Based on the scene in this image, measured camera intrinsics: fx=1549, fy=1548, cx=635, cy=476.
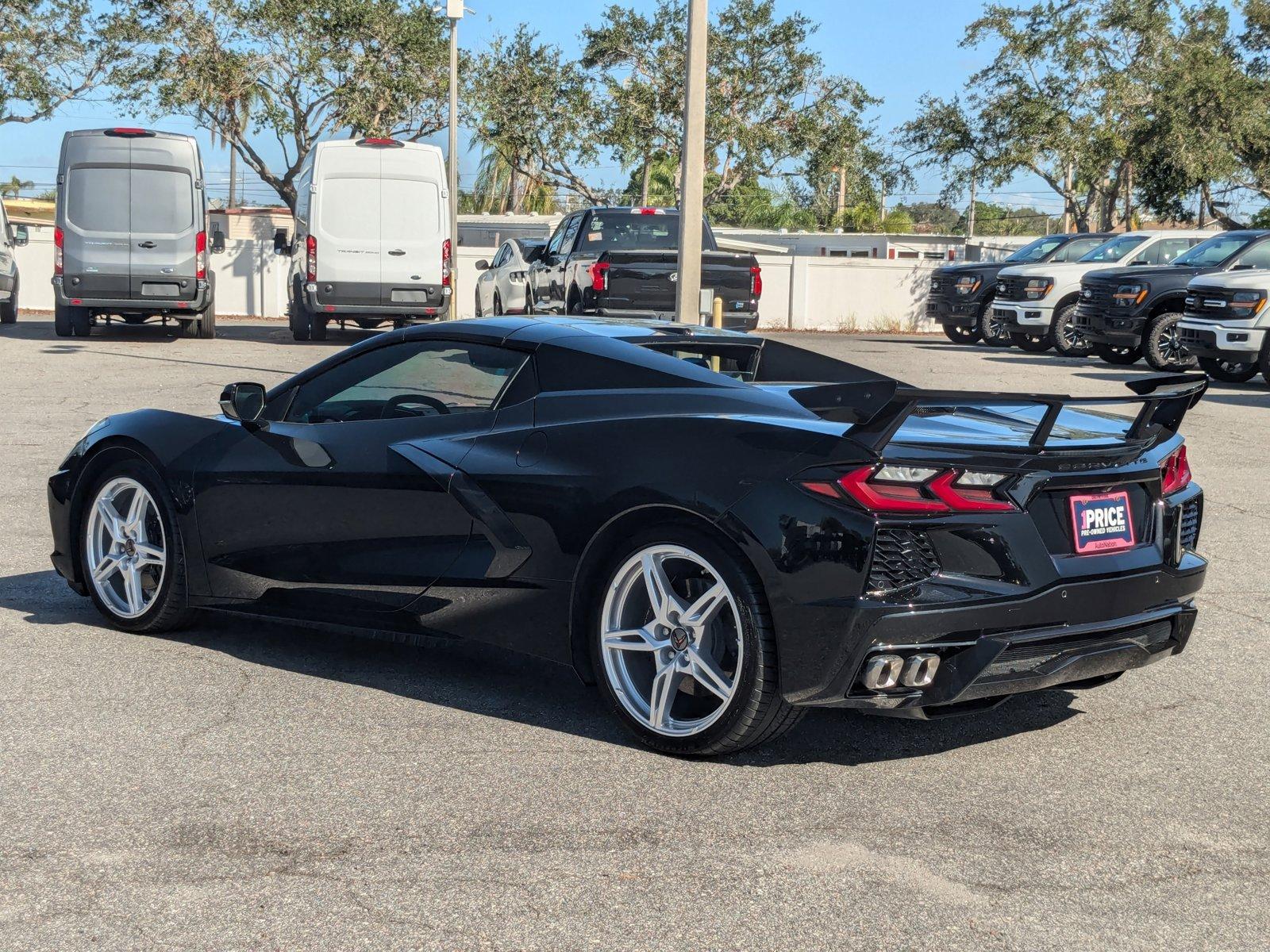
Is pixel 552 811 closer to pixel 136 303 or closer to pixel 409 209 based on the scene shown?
pixel 409 209

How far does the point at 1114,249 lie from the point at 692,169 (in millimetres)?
13055

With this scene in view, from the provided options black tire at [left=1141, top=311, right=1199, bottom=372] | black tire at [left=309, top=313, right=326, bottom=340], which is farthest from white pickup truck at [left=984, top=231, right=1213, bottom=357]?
black tire at [left=309, top=313, right=326, bottom=340]

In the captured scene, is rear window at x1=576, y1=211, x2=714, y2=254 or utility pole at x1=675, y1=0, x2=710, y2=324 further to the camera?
rear window at x1=576, y1=211, x2=714, y2=254

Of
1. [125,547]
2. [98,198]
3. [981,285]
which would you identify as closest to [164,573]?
[125,547]

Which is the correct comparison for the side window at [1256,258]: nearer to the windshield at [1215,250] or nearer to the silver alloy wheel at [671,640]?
the windshield at [1215,250]

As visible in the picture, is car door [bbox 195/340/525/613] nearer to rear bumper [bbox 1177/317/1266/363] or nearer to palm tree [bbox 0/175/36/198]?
→ rear bumper [bbox 1177/317/1266/363]

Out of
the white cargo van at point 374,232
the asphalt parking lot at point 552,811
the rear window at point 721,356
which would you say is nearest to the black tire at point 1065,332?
the white cargo van at point 374,232

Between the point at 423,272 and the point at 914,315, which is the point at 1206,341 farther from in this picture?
the point at 914,315

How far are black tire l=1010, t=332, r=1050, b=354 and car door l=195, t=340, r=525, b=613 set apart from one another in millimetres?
20596

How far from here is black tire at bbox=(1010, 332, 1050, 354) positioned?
2516 cm

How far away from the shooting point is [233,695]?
5.22m

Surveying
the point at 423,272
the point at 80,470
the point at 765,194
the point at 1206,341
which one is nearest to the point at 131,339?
the point at 423,272

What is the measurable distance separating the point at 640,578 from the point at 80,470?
270 centimetres

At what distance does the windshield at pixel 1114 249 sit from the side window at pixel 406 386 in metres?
21.2
